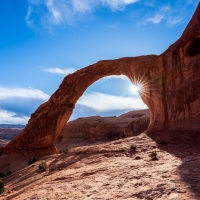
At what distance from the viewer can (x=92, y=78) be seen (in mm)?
21656

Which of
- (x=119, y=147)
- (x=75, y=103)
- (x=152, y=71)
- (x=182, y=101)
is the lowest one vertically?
(x=119, y=147)

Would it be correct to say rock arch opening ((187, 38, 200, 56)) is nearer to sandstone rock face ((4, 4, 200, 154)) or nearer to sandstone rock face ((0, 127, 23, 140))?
sandstone rock face ((4, 4, 200, 154))

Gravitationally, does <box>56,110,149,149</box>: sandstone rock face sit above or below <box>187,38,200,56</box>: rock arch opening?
below

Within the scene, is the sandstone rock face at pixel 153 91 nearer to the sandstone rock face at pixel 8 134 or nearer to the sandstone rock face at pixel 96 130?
the sandstone rock face at pixel 96 130

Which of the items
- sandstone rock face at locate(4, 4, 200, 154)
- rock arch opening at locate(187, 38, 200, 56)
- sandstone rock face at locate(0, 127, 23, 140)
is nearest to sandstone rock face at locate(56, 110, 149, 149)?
sandstone rock face at locate(4, 4, 200, 154)

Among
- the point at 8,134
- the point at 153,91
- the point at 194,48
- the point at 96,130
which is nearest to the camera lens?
the point at 194,48

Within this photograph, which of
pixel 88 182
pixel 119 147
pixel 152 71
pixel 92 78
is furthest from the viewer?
pixel 92 78

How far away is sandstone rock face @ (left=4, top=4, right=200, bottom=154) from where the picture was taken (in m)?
12.8

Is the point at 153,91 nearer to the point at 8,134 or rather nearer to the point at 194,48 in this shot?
the point at 194,48

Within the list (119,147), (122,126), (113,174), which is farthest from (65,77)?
(122,126)

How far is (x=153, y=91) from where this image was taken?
654 inches

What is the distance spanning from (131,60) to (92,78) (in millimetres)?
4687

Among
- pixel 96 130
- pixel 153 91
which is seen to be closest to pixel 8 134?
pixel 96 130

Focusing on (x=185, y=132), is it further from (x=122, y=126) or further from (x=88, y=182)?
(x=122, y=126)
